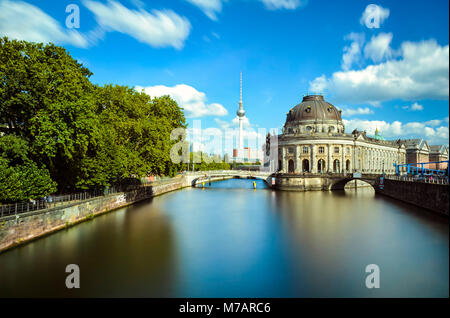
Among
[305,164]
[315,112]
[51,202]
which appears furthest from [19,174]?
[315,112]

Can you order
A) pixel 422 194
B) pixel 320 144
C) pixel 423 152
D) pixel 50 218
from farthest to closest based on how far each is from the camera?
pixel 423 152 → pixel 320 144 → pixel 422 194 → pixel 50 218

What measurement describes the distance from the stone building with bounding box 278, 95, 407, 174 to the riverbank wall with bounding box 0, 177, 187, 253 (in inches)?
1847

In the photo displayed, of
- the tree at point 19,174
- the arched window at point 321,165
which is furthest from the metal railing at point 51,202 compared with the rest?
the arched window at point 321,165

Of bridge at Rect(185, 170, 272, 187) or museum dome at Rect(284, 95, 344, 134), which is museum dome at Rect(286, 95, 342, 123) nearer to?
museum dome at Rect(284, 95, 344, 134)

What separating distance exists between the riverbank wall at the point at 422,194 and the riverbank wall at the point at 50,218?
33646 mm

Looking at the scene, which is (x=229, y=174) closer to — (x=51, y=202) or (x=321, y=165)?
(x=321, y=165)

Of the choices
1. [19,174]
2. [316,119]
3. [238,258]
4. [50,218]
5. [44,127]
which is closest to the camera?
[238,258]

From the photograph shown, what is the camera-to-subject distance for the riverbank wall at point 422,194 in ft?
94.1

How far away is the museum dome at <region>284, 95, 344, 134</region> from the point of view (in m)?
81.2

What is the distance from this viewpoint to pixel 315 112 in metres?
82.0

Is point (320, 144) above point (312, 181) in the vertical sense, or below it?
above

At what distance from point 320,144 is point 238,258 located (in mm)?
61581
